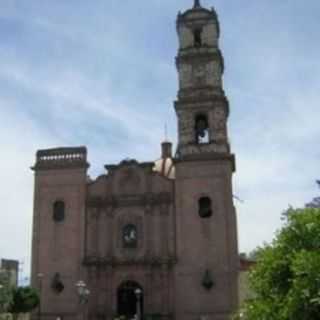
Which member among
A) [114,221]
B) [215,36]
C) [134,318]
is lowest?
[134,318]

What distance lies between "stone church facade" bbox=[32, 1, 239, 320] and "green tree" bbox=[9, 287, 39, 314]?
5.63ft

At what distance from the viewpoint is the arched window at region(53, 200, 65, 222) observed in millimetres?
39753

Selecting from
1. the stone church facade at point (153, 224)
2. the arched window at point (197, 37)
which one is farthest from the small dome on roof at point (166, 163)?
the arched window at point (197, 37)

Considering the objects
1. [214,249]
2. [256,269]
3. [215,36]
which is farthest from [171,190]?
[256,269]

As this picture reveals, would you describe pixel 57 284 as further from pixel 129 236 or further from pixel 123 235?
pixel 129 236

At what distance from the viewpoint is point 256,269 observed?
14.5 meters

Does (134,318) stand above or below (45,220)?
below

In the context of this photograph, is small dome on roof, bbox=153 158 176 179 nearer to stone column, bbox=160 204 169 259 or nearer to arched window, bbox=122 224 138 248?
stone column, bbox=160 204 169 259

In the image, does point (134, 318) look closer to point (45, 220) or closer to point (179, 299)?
point (179, 299)

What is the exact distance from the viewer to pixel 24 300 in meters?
35.8

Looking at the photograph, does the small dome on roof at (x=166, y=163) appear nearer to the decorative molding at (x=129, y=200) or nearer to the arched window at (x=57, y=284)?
the decorative molding at (x=129, y=200)

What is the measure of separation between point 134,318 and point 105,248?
4565 millimetres

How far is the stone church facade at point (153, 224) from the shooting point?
1454 inches

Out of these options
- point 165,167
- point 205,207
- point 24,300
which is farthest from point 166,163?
point 24,300
